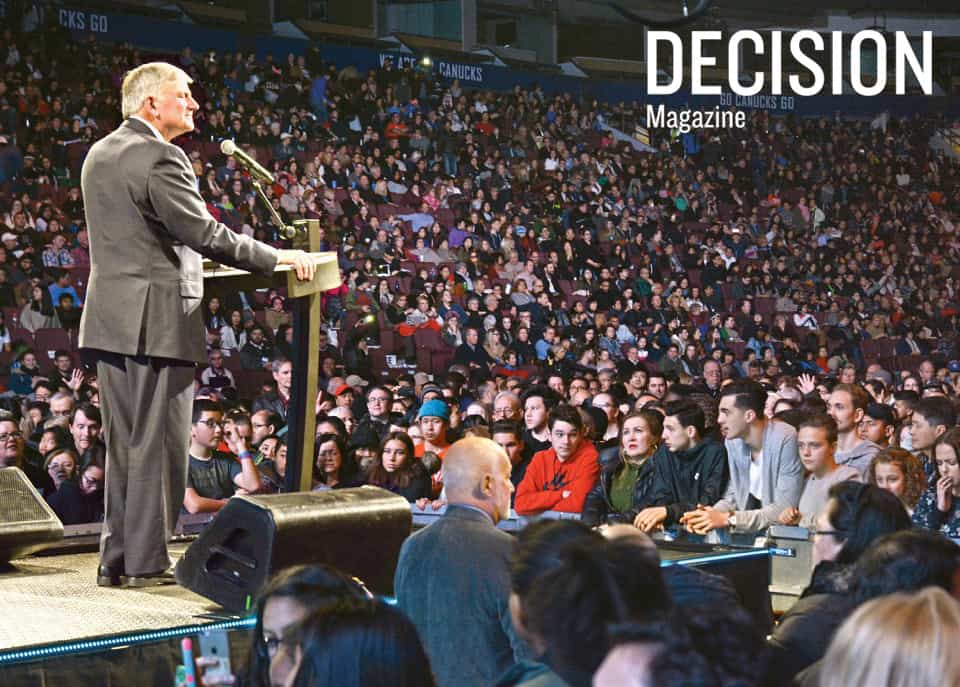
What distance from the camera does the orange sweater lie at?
5.98 meters

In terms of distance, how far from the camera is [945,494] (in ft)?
15.9

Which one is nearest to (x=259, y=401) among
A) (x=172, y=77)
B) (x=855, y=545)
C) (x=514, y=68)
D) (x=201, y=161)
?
(x=201, y=161)

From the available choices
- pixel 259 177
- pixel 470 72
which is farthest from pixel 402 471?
pixel 470 72

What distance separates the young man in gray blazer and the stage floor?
2276 mm

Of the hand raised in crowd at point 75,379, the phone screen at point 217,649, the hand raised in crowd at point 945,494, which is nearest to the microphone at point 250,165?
the phone screen at point 217,649

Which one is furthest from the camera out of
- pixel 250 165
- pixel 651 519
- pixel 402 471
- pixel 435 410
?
pixel 435 410

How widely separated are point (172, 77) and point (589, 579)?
220 cm

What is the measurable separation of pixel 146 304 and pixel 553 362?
34.7ft

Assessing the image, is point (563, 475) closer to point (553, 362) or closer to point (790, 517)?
point (790, 517)

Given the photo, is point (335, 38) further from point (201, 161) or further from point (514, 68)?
point (201, 161)

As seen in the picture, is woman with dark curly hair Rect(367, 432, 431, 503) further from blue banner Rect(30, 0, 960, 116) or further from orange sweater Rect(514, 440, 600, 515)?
blue banner Rect(30, 0, 960, 116)

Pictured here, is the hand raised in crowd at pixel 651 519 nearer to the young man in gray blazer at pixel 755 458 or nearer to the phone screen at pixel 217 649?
the young man in gray blazer at pixel 755 458

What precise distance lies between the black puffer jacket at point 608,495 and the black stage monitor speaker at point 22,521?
212cm

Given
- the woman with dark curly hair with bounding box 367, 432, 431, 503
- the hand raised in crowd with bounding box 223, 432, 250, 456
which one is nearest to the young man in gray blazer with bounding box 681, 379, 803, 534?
the woman with dark curly hair with bounding box 367, 432, 431, 503
